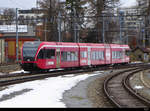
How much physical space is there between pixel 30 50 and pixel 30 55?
40 cm

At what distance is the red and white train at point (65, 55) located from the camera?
82.4ft

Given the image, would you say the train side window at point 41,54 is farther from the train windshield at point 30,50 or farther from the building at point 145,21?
the building at point 145,21

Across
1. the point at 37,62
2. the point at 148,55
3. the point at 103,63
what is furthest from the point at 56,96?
the point at 148,55

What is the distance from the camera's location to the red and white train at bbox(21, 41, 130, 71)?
25.1m

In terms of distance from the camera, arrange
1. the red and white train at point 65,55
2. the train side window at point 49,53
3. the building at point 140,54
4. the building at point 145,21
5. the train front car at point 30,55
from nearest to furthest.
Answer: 1. the train front car at point 30,55
2. the red and white train at point 65,55
3. the train side window at point 49,53
4. the building at point 145,21
5. the building at point 140,54

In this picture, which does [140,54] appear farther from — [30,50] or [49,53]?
[30,50]

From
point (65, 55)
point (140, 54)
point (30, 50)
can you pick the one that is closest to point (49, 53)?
point (30, 50)

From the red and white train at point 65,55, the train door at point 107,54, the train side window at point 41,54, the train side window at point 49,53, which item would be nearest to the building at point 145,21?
the train door at point 107,54

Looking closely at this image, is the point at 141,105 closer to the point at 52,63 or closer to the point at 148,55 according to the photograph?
the point at 52,63

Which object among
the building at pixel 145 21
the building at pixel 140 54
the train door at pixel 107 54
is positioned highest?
the building at pixel 145 21

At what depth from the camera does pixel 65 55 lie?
93.1 ft

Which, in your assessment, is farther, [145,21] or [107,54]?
[145,21]

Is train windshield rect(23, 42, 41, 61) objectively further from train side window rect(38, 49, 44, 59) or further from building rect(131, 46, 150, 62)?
building rect(131, 46, 150, 62)

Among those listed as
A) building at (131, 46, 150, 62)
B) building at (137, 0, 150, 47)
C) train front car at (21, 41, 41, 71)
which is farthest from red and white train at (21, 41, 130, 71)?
building at (131, 46, 150, 62)
